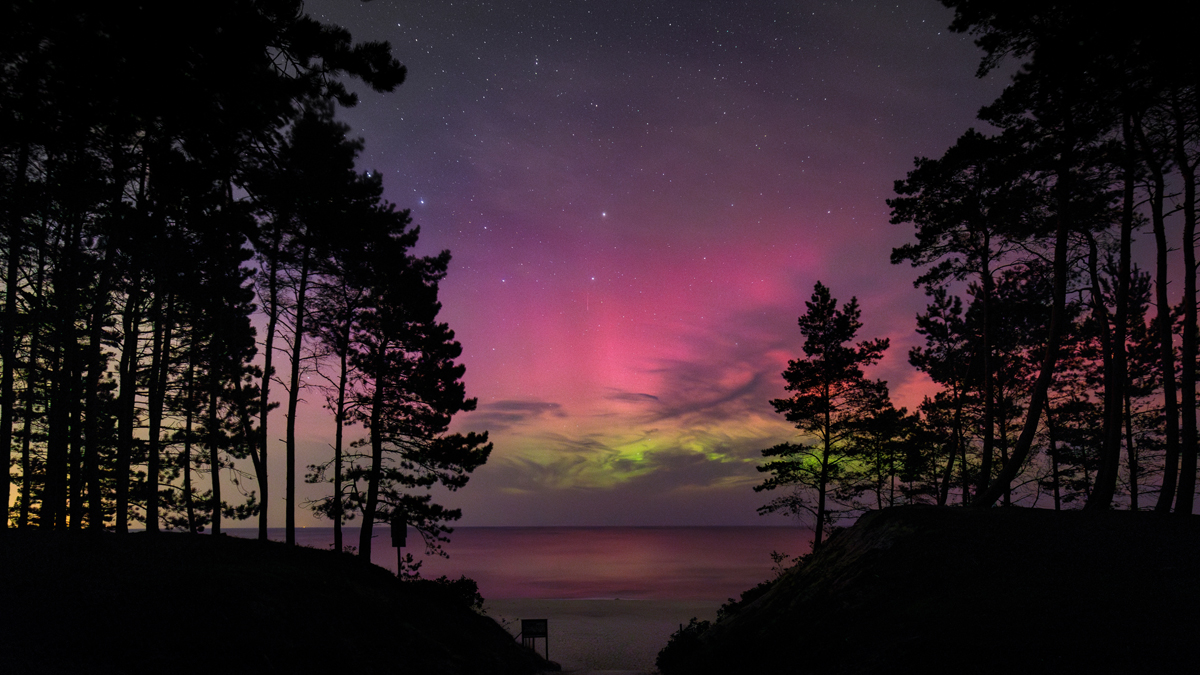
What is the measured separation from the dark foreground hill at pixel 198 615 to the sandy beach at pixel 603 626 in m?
8.96

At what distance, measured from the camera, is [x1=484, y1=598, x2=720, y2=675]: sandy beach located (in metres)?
31.1

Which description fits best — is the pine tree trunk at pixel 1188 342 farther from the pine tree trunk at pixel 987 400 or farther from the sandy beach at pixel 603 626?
the sandy beach at pixel 603 626

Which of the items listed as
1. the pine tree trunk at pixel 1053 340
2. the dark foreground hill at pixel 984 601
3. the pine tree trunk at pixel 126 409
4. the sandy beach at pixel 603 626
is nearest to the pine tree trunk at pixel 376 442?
the pine tree trunk at pixel 126 409

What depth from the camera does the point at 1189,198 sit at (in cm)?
1557

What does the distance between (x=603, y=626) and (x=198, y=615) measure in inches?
1618

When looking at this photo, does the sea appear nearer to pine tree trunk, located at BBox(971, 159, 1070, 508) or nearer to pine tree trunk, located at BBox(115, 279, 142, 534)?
pine tree trunk, located at BBox(971, 159, 1070, 508)

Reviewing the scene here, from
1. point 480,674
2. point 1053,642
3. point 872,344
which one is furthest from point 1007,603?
point 872,344

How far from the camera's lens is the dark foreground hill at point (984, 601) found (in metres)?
8.35

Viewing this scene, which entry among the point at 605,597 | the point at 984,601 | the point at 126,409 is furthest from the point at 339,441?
the point at 605,597

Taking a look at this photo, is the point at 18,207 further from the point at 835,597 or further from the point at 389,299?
the point at 835,597

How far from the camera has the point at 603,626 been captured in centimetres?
4634

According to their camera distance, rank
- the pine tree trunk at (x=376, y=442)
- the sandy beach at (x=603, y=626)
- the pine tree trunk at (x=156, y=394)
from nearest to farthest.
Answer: the pine tree trunk at (x=156, y=394)
the pine tree trunk at (x=376, y=442)
the sandy beach at (x=603, y=626)

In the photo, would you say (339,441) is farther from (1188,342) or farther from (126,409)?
(1188,342)

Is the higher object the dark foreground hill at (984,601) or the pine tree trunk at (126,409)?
the pine tree trunk at (126,409)
